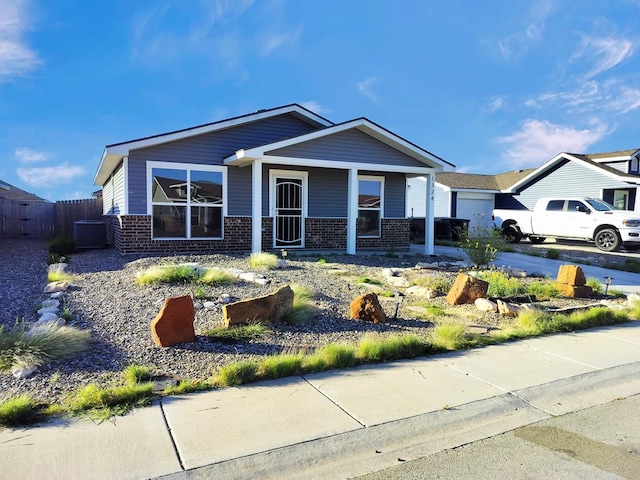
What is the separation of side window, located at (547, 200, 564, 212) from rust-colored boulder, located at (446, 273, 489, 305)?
47.2ft

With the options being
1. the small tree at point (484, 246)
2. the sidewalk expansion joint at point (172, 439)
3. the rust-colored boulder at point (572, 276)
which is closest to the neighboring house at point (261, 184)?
the small tree at point (484, 246)

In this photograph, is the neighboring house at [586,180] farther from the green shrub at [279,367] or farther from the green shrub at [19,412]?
the green shrub at [19,412]

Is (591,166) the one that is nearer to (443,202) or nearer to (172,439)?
(443,202)

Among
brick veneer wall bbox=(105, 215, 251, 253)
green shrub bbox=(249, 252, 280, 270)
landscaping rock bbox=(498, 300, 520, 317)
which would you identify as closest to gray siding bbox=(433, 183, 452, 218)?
brick veneer wall bbox=(105, 215, 251, 253)

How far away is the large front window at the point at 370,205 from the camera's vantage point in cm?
1577

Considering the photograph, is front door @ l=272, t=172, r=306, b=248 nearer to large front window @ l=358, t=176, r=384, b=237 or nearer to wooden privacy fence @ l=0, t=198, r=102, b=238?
large front window @ l=358, t=176, r=384, b=237

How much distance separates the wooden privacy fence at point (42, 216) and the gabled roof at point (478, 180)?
63.8 ft

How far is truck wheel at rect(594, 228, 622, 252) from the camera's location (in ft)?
59.4

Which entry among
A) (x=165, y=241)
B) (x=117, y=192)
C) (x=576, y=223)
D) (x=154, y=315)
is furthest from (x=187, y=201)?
(x=576, y=223)

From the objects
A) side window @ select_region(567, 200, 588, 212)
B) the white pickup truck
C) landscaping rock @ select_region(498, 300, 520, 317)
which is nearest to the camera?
landscaping rock @ select_region(498, 300, 520, 317)

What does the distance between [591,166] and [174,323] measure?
25.8 meters

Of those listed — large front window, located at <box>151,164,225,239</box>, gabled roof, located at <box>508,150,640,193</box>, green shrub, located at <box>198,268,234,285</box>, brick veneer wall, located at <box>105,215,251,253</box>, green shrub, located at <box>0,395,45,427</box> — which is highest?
gabled roof, located at <box>508,150,640,193</box>

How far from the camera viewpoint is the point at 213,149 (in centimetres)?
1319

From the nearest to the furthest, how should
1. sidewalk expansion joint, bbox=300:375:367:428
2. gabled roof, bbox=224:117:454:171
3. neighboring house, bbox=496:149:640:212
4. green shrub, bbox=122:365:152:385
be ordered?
sidewalk expansion joint, bbox=300:375:367:428, green shrub, bbox=122:365:152:385, gabled roof, bbox=224:117:454:171, neighboring house, bbox=496:149:640:212
